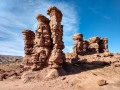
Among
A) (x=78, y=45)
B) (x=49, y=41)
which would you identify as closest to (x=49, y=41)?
(x=49, y=41)

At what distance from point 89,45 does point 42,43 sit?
31492 millimetres

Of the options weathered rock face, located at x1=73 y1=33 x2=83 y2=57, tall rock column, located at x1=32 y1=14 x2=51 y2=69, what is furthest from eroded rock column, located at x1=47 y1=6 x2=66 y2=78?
weathered rock face, located at x1=73 y1=33 x2=83 y2=57

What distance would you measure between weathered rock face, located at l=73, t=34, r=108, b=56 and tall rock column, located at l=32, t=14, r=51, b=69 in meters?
23.5

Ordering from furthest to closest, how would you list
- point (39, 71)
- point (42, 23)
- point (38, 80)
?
point (42, 23), point (39, 71), point (38, 80)

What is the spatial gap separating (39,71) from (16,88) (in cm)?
533

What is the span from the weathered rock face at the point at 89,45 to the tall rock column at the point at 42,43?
77.0ft

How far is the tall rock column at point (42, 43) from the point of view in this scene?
85.4 ft

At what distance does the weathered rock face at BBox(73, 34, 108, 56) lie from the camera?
49719 millimetres

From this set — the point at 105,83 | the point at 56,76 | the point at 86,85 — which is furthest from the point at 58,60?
the point at 105,83

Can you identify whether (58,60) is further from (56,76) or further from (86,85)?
(86,85)

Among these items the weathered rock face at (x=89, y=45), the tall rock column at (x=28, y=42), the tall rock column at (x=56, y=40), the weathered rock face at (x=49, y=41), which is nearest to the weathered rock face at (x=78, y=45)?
the weathered rock face at (x=89, y=45)

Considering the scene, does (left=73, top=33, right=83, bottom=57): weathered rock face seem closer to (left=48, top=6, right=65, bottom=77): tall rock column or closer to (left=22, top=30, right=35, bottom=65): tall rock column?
(left=22, top=30, right=35, bottom=65): tall rock column

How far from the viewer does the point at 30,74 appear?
24406 mm

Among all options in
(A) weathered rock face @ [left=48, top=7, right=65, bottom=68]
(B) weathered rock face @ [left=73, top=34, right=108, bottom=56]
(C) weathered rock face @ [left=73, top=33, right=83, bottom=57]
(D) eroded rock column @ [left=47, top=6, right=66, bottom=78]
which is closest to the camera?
(D) eroded rock column @ [left=47, top=6, right=66, bottom=78]
